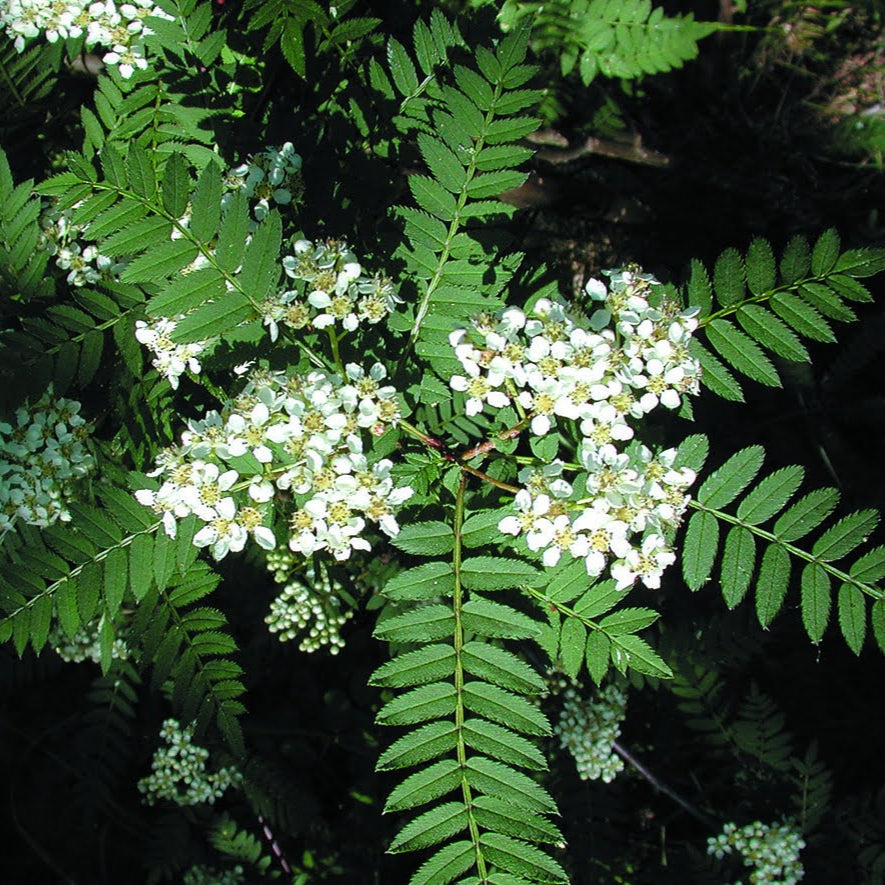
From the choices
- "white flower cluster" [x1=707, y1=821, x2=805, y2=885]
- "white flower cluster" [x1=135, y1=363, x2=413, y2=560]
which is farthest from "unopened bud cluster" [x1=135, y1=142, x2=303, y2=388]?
"white flower cluster" [x1=707, y1=821, x2=805, y2=885]

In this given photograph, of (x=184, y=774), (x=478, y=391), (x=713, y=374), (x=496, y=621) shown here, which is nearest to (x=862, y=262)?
(x=713, y=374)

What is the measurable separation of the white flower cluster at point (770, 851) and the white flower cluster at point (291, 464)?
282 cm

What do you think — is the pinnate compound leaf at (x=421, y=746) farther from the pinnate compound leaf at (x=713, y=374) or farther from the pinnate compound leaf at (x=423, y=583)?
the pinnate compound leaf at (x=713, y=374)

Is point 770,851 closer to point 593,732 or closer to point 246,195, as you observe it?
point 593,732

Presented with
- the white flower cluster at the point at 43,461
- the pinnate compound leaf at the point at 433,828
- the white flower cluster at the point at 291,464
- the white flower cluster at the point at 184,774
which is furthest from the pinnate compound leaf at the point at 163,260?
the white flower cluster at the point at 184,774

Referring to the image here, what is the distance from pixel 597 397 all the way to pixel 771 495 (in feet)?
2.21

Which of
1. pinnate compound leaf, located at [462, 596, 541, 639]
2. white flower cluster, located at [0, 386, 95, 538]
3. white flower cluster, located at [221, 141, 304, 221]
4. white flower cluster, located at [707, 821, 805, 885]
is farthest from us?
white flower cluster, located at [707, 821, 805, 885]

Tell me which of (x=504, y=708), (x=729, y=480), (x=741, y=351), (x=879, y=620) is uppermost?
(x=741, y=351)

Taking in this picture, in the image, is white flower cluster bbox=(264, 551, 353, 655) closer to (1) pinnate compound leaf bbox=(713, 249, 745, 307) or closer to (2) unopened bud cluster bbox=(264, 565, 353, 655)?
(2) unopened bud cluster bbox=(264, 565, 353, 655)

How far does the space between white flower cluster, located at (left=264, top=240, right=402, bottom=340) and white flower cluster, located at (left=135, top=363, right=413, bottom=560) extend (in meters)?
0.17

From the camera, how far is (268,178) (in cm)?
280

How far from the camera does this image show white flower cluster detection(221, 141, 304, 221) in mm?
2750

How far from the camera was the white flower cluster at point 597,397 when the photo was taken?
7.88 ft

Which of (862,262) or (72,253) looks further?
(72,253)
